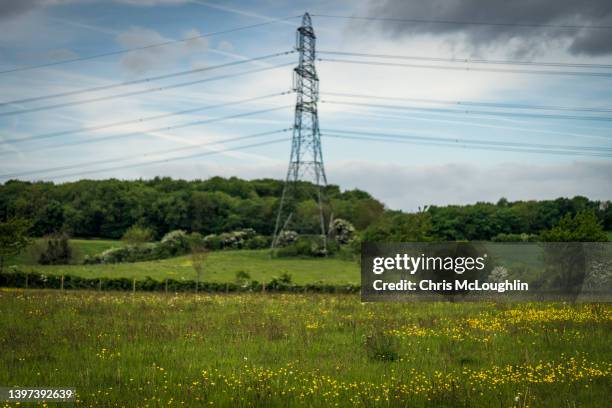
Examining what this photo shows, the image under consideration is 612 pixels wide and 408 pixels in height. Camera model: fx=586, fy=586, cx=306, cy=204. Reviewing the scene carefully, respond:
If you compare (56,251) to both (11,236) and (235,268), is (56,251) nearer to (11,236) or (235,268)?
(11,236)

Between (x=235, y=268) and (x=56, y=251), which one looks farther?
(x=56, y=251)

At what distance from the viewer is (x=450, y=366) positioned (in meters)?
15.8

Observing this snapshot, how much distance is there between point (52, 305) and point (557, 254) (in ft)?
104

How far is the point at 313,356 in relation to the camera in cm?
1745

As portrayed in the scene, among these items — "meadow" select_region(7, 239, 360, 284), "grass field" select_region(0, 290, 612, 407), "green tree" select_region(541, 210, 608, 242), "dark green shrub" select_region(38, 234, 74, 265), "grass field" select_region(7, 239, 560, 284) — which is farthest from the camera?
"dark green shrub" select_region(38, 234, 74, 265)

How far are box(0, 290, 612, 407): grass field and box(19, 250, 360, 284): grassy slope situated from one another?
36.5 meters

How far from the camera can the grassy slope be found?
210ft

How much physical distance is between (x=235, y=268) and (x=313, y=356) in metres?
57.8

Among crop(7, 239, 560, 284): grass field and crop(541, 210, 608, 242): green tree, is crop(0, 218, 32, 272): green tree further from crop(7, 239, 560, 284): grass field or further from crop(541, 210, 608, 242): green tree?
crop(541, 210, 608, 242): green tree

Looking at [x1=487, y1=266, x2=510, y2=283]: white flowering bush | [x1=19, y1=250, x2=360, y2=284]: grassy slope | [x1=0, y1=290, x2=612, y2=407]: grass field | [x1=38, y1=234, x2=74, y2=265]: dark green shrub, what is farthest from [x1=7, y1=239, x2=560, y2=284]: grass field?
[x1=0, y1=290, x2=612, y2=407]: grass field

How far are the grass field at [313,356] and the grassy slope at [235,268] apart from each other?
36.5m

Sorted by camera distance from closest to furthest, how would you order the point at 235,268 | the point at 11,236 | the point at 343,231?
the point at 11,236
the point at 235,268
the point at 343,231

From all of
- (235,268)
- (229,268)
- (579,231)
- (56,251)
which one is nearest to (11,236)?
(229,268)

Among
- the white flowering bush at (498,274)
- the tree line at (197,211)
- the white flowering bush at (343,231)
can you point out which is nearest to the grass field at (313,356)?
the white flowering bush at (498,274)
